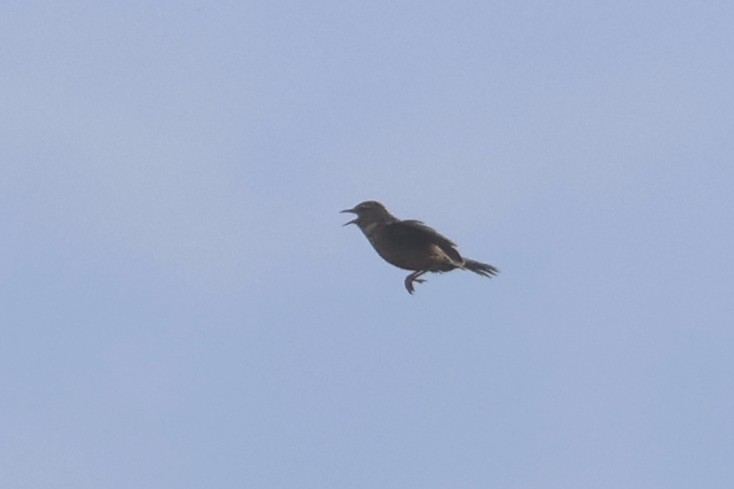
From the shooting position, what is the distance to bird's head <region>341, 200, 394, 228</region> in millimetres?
32531

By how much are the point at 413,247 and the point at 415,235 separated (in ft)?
0.64

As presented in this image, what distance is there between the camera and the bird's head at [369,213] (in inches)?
1281

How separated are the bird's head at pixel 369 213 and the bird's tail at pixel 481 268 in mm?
1292

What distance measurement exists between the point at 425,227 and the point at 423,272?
0.95 metres

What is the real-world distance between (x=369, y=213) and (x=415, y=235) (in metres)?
1.35

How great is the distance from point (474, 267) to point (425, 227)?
5.77 ft

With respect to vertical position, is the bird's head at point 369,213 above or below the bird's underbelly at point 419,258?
above

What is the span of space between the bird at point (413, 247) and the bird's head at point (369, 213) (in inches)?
2.9

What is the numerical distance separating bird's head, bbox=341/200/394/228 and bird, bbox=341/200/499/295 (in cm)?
7

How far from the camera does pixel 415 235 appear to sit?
31516mm

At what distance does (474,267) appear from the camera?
32844mm

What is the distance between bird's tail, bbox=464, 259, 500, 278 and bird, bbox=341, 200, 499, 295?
36 cm

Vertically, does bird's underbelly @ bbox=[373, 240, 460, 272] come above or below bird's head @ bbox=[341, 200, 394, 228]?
below

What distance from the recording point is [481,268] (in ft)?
108
